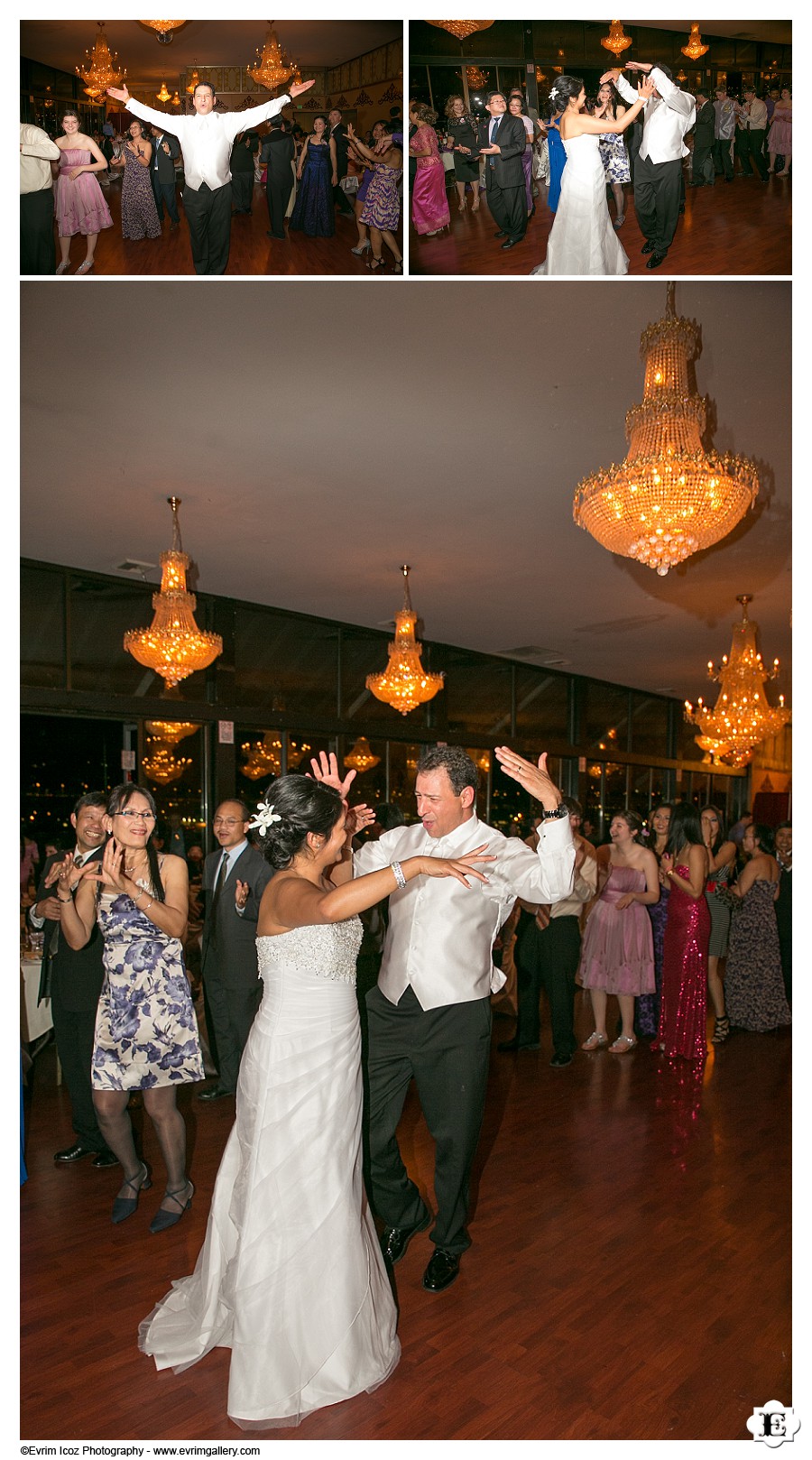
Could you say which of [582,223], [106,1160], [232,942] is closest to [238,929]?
[232,942]

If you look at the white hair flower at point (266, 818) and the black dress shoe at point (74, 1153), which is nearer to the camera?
the white hair flower at point (266, 818)

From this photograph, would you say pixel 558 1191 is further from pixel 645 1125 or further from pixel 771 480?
pixel 771 480

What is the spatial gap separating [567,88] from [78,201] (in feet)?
4.28

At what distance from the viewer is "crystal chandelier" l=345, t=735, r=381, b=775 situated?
10219mm

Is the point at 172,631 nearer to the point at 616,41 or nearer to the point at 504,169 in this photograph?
the point at 504,169

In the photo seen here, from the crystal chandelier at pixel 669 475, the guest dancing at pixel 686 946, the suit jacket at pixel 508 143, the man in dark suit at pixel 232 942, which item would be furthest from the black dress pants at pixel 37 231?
the guest dancing at pixel 686 946

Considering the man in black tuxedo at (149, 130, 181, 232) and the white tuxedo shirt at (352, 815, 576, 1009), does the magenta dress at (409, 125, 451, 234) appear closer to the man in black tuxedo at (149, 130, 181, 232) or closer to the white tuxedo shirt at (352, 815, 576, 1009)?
the man in black tuxedo at (149, 130, 181, 232)

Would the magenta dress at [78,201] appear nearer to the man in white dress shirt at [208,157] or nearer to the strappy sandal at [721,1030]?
the man in white dress shirt at [208,157]

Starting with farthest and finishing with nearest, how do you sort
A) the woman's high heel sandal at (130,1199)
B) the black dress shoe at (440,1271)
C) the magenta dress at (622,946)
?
the magenta dress at (622,946) → the woman's high heel sandal at (130,1199) → the black dress shoe at (440,1271)

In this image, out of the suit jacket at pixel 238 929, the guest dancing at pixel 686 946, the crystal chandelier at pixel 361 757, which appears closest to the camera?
the suit jacket at pixel 238 929

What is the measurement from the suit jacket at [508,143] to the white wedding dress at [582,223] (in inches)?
5.0

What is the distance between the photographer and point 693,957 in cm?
571

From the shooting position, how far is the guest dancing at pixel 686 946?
222 inches

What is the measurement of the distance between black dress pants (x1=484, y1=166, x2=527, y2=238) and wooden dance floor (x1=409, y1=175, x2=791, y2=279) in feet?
0.08
